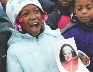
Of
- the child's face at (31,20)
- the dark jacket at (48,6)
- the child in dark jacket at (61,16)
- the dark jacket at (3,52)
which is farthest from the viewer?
the dark jacket at (48,6)

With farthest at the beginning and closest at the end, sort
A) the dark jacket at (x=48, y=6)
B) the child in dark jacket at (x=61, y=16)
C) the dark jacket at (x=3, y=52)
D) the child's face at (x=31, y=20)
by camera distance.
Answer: the dark jacket at (x=48, y=6), the child in dark jacket at (x=61, y=16), the child's face at (x=31, y=20), the dark jacket at (x=3, y=52)

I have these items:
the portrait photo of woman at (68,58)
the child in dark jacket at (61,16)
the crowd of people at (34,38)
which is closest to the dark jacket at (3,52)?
the crowd of people at (34,38)

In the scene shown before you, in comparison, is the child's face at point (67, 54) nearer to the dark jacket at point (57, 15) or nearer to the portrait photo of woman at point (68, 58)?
the portrait photo of woman at point (68, 58)

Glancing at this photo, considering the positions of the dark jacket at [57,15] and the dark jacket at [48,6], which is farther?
the dark jacket at [48,6]

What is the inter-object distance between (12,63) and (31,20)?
416 mm

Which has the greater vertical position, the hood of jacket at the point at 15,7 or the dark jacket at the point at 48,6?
the hood of jacket at the point at 15,7

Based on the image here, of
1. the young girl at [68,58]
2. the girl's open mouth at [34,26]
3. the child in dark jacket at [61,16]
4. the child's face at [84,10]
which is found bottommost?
the young girl at [68,58]

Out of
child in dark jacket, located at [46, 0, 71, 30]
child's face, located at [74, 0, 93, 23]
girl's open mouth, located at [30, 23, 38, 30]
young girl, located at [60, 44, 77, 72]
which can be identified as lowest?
young girl, located at [60, 44, 77, 72]

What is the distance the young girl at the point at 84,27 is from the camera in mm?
2396

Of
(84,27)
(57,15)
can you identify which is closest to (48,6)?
(57,15)

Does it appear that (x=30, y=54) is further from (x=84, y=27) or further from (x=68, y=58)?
(x=84, y=27)

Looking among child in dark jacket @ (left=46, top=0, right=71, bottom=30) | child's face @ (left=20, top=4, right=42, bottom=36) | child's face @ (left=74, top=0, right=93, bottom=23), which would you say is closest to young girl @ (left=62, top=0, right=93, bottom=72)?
child's face @ (left=74, top=0, right=93, bottom=23)

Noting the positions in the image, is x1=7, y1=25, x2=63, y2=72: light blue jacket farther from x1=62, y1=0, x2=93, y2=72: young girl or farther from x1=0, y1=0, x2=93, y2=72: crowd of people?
x1=62, y1=0, x2=93, y2=72: young girl

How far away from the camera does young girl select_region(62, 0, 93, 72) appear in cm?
240
